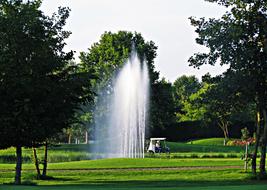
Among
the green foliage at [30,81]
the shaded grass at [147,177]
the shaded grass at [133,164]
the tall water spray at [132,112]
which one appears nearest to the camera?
→ the green foliage at [30,81]

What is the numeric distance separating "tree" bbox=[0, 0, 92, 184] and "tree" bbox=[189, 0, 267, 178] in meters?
6.17

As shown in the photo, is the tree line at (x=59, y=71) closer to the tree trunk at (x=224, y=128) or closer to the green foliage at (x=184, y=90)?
the tree trunk at (x=224, y=128)

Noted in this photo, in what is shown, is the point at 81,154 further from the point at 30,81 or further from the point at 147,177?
the point at 30,81

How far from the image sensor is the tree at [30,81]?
77.0ft

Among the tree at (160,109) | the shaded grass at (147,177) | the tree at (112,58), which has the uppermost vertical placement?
the tree at (112,58)

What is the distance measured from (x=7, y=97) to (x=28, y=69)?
1.50m

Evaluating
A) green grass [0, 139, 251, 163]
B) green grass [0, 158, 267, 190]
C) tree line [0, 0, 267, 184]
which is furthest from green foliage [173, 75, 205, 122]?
tree line [0, 0, 267, 184]

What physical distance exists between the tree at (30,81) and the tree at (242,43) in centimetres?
617

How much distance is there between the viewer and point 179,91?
120062 mm

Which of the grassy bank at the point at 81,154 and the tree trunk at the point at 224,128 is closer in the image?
the grassy bank at the point at 81,154

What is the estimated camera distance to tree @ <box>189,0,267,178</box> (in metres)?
25.9

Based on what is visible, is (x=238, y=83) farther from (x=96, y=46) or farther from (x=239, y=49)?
(x=96, y=46)

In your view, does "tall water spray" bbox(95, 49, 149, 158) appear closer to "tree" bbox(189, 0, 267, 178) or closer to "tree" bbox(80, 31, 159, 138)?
"tree" bbox(80, 31, 159, 138)

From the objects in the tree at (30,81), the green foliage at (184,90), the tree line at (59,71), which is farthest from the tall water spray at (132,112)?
the green foliage at (184,90)
